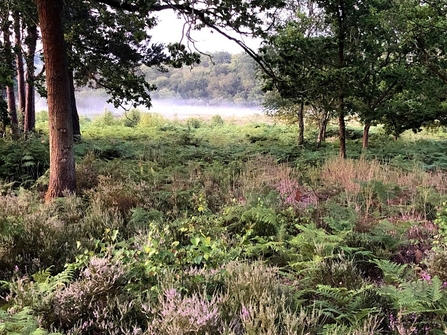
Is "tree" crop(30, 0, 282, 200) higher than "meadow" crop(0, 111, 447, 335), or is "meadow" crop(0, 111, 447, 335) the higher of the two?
"tree" crop(30, 0, 282, 200)

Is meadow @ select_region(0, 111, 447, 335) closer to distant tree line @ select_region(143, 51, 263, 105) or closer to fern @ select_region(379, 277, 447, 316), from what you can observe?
fern @ select_region(379, 277, 447, 316)

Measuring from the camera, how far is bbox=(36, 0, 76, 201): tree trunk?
575 centimetres

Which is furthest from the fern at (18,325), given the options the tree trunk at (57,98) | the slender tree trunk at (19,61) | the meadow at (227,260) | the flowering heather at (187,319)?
the slender tree trunk at (19,61)

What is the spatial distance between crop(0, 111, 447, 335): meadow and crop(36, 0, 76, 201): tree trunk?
0.41 meters

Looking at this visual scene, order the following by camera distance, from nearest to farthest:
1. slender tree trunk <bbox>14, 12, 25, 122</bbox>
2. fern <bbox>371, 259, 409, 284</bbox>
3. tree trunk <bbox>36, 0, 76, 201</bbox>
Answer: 1. fern <bbox>371, 259, 409, 284</bbox>
2. tree trunk <bbox>36, 0, 76, 201</bbox>
3. slender tree trunk <bbox>14, 12, 25, 122</bbox>

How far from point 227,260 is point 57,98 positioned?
14.2ft

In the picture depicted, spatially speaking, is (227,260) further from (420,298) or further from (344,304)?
(420,298)

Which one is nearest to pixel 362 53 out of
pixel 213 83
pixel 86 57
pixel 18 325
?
pixel 86 57

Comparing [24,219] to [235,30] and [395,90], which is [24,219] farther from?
[395,90]

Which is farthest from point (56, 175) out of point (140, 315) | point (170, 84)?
point (170, 84)

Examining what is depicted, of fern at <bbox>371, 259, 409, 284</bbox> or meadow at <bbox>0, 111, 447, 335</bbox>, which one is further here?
fern at <bbox>371, 259, 409, 284</bbox>

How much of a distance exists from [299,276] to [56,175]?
15.0ft

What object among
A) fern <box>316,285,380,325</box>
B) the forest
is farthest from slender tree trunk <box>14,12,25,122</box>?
fern <box>316,285,380,325</box>

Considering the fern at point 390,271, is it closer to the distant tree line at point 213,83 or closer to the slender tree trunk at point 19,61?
the slender tree trunk at point 19,61
